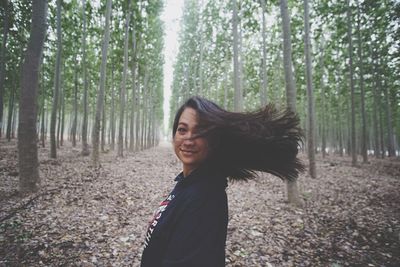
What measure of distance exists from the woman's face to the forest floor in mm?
2855

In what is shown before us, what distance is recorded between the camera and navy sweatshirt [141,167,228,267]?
0.97 m

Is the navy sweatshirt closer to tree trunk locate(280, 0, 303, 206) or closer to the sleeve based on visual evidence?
the sleeve

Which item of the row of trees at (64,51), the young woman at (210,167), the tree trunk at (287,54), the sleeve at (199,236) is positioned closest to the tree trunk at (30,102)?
the row of trees at (64,51)

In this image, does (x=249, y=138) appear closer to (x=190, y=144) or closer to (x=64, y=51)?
(x=190, y=144)

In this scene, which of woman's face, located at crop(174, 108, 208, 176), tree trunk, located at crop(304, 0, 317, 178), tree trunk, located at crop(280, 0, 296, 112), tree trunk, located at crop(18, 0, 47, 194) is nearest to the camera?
woman's face, located at crop(174, 108, 208, 176)

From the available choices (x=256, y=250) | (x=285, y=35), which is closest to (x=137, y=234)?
(x=256, y=250)

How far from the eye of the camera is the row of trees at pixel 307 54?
9.89m

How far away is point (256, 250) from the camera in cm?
374

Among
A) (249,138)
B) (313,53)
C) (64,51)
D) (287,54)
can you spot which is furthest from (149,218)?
(313,53)

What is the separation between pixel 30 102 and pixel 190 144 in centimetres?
611

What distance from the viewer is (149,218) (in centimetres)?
480

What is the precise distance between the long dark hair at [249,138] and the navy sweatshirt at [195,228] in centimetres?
21

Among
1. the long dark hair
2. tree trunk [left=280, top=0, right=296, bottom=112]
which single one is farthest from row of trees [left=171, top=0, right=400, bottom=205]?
the long dark hair

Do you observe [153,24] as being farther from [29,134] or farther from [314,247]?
[314,247]
